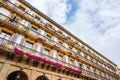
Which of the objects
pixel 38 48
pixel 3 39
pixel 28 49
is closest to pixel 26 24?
pixel 38 48

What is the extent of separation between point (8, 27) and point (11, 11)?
9.66 feet

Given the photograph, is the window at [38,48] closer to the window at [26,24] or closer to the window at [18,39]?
the window at [18,39]

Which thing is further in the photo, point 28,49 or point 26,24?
point 26,24

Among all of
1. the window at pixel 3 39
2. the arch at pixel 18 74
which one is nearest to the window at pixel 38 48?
the arch at pixel 18 74

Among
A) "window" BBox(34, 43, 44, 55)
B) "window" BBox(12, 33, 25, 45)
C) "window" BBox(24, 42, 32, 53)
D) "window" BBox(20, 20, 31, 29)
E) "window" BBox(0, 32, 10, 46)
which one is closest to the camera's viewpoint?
"window" BBox(0, 32, 10, 46)

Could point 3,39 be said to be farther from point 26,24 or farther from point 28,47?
point 26,24

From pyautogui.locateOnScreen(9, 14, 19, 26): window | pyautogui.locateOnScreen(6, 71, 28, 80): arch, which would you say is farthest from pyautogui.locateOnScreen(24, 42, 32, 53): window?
pyautogui.locateOnScreen(9, 14, 19, 26): window

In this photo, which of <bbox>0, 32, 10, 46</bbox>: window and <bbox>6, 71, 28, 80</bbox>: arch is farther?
<bbox>6, 71, 28, 80</bbox>: arch

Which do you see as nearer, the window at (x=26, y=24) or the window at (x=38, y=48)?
the window at (x=38, y=48)

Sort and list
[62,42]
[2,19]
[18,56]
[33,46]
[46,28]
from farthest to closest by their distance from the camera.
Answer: [62,42]
[46,28]
[33,46]
[2,19]
[18,56]

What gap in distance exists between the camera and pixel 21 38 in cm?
1616

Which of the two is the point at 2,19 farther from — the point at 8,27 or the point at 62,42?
the point at 62,42

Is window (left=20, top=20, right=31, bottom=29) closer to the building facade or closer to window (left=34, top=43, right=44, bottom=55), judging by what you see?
the building facade

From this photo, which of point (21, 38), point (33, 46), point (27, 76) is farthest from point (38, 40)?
point (27, 76)
